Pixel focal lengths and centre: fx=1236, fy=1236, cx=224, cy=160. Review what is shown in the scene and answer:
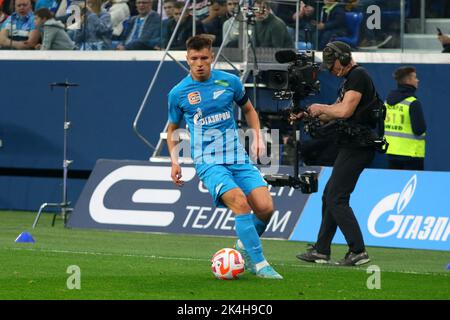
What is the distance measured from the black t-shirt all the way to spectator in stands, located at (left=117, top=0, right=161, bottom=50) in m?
8.05

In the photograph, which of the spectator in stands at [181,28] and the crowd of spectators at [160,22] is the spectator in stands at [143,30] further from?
the spectator in stands at [181,28]

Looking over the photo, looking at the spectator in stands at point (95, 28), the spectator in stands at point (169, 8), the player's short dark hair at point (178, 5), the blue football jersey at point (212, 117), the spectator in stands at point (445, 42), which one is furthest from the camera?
the spectator in stands at point (95, 28)

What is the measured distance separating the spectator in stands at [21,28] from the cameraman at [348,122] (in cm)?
1023

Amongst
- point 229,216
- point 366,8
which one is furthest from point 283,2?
point 229,216

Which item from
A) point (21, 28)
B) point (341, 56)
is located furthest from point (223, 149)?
point (21, 28)

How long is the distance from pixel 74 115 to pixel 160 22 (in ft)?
9.03

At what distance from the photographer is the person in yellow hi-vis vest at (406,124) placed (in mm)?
17688

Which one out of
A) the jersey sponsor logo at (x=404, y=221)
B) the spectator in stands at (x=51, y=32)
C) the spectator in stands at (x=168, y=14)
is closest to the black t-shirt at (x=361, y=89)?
the jersey sponsor logo at (x=404, y=221)

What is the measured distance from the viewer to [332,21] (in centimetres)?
1886

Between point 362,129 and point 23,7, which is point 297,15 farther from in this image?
point 362,129

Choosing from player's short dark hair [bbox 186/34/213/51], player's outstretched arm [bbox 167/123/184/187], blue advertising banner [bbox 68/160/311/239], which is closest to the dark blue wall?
blue advertising banner [bbox 68/160/311/239]

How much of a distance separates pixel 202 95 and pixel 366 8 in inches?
299
